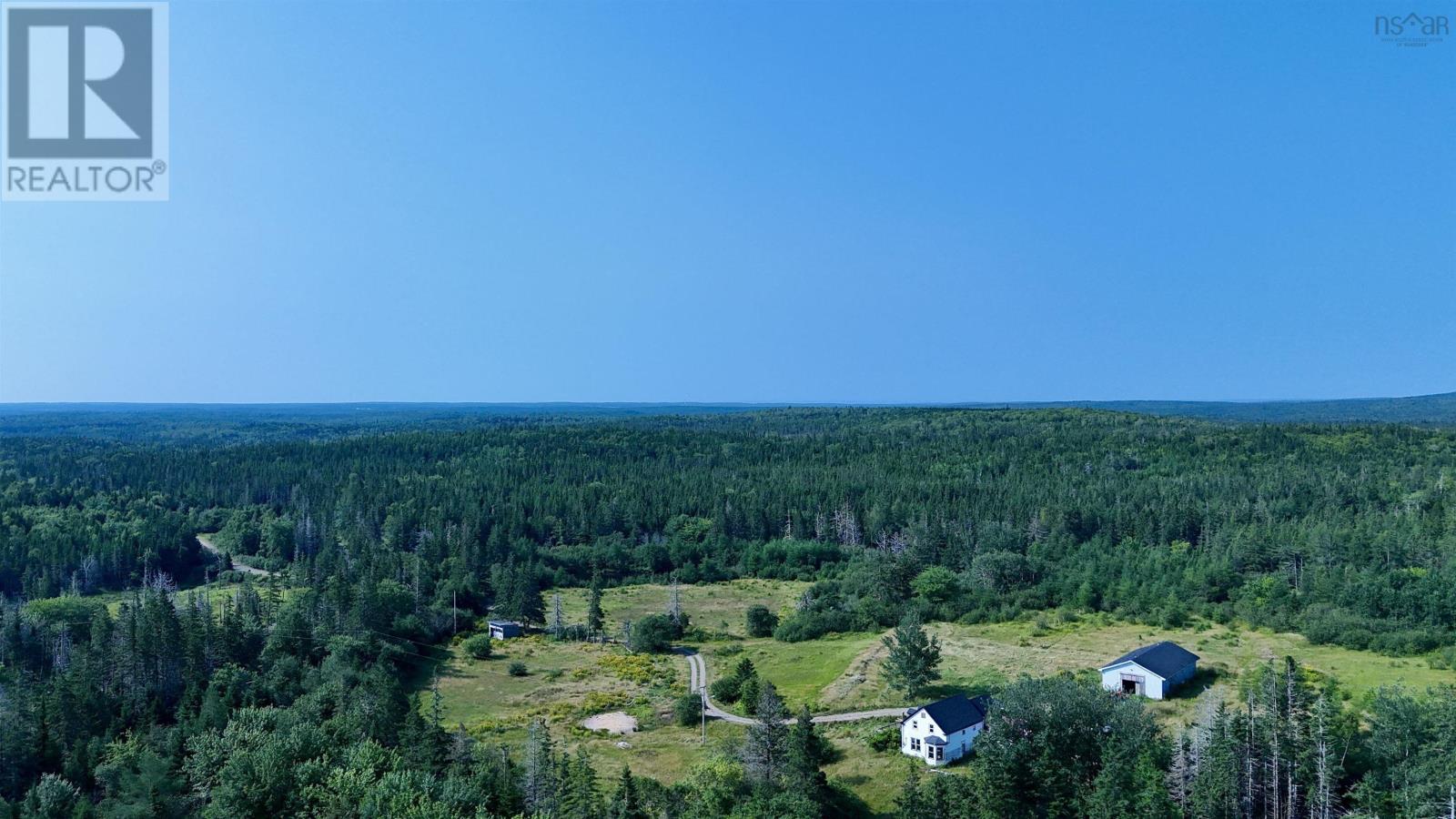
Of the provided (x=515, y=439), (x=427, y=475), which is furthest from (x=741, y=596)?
(x=515, y=439)

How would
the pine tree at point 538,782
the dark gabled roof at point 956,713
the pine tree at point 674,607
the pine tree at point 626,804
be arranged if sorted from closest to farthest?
the pine tree at point 626,804
the pine tree at point 538,782
the dark gabled roof at point 956,713
the pine tree at point 674,607

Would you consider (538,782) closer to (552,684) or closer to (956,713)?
(956,713)

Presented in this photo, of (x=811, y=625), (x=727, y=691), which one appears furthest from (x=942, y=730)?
(x=811, y=625)

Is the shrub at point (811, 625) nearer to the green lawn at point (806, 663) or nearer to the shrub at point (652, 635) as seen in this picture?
the green lawn at point (806, 663)

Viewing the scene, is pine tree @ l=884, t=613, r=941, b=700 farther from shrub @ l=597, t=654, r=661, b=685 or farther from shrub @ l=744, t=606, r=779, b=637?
shrub @ l=744, t=606, r=779, b=637

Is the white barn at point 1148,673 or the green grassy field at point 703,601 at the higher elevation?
the white barn at point 1148,673

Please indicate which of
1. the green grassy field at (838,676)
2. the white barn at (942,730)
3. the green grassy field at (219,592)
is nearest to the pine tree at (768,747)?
the green grassy field at (838,676)

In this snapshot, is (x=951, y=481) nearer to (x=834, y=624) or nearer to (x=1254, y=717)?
(x=834, y=624)

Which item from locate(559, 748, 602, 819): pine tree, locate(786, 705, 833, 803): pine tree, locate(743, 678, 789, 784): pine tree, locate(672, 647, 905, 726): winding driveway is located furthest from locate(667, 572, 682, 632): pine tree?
locate(786, 705, 833, 803): pine tree
